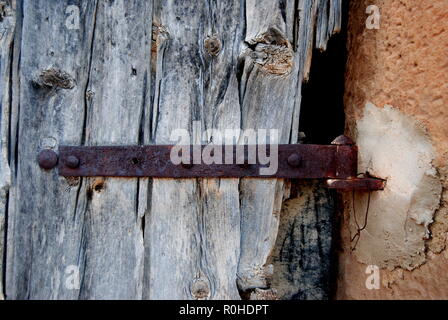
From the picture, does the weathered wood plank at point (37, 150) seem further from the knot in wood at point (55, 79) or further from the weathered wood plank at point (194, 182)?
the weathered wood plank at point (194, 182)

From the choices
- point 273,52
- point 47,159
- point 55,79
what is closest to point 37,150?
point 47,159

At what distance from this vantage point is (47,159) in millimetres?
775

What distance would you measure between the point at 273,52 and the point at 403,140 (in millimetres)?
303

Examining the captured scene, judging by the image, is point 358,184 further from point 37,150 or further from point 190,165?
point 37,150

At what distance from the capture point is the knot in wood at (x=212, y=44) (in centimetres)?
77

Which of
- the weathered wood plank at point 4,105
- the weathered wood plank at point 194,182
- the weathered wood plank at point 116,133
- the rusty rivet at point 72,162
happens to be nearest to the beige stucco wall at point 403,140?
the weathered wood plank at point 194,182

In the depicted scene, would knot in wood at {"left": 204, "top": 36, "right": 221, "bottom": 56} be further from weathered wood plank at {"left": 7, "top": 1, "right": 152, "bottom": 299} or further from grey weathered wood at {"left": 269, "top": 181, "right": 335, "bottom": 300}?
grey weathered wood at {"left": 269, "top": 181, "right": 335, "bottom": 300}

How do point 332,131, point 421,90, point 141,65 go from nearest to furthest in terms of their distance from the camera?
1. point 421,90
2. point 141,65
3. point 332,131

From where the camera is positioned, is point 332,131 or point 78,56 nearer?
point 78,56

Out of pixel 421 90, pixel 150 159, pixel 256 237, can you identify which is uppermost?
pixel 421 90
